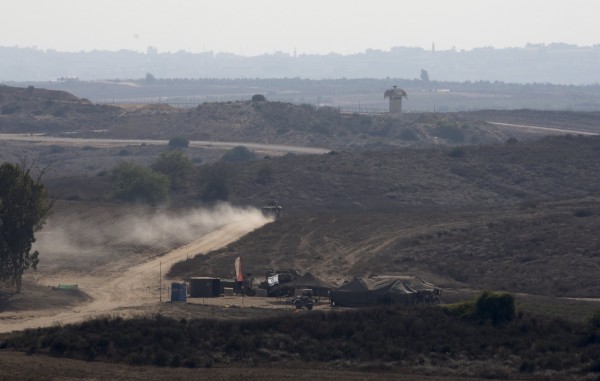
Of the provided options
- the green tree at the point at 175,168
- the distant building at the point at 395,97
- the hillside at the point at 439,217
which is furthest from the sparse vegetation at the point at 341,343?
the distant building at the point at 395,97

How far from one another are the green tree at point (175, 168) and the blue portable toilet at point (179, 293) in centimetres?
3924

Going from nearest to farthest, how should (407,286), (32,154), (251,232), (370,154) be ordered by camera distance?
(407,286) < (251,232) < (370,154) < (32,154)

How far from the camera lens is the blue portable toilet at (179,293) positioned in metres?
49.5

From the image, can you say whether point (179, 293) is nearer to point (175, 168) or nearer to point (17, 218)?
point (17, 218)

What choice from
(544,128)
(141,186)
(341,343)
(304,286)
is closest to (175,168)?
(141,186)

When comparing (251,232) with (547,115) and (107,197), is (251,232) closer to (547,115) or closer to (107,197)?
(107,197)

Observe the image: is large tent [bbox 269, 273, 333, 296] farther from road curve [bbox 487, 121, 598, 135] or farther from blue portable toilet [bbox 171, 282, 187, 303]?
road curve [bbox 487, 121, 598, 135]

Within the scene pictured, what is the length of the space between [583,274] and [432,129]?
9772cm

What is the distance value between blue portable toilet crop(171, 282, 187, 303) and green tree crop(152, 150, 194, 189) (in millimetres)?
39244

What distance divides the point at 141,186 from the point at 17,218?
2985 cm

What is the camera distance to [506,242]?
6131cm

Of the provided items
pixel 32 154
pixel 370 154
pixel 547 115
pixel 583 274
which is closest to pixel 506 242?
pixel 583 274

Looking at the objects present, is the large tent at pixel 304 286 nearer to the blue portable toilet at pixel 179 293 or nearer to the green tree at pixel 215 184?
the blue portable toilet at pixel 179 293

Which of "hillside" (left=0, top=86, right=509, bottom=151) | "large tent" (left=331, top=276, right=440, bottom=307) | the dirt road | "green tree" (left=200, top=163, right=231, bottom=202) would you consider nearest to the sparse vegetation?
the dirt road
